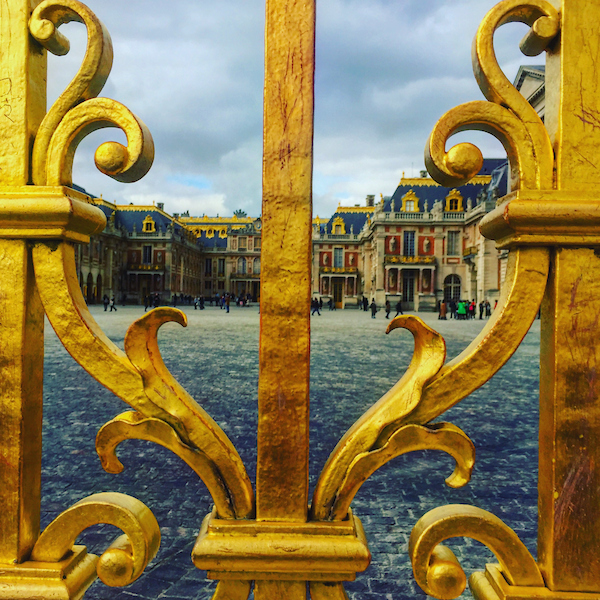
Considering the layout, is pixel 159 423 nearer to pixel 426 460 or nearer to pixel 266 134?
pixel 266 134

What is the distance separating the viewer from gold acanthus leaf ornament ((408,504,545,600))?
0.69 metres

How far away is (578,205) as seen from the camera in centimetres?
69

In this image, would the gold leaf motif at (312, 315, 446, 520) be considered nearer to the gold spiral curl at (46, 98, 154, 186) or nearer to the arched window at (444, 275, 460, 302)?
the gold spiral curl at (46, 98, 154, 186)

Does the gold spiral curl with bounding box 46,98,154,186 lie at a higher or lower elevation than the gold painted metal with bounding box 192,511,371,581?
higher

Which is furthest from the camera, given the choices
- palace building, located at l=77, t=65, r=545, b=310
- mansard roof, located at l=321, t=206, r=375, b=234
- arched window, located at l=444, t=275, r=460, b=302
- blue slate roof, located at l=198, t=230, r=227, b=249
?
blue slate roof, located at l=198, t=230, r=227, b=249

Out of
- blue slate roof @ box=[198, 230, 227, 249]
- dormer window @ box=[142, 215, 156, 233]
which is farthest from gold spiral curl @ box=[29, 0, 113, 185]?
blue slate roof @ box=[198, 230, 227, 249]

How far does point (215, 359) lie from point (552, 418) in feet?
23.2

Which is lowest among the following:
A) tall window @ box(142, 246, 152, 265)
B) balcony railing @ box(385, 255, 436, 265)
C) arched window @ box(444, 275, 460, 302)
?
arched window @ box(444, 275, 460, 302)

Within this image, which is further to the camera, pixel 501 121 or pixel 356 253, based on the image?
pixel 356 253

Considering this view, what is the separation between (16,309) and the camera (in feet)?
2.46

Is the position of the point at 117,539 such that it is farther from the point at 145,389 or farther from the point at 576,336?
the point at 576,336

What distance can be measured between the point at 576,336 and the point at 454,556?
15.8 inches

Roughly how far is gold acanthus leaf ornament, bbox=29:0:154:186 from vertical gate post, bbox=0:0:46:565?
30 millimetres

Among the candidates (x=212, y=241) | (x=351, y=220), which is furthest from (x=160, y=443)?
(x=212, y=241)
